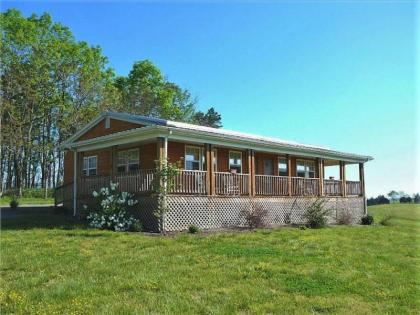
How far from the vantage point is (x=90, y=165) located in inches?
991

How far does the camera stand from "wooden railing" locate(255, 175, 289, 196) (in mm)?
22219

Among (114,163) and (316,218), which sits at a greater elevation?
(114,163)

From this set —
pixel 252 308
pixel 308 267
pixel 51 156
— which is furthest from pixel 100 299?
pixel 51 156

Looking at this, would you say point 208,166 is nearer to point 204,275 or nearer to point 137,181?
point 137,181

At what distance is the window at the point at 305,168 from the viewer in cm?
2839

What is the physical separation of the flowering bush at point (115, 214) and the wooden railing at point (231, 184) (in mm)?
3871

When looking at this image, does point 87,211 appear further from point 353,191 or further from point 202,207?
point 353,191

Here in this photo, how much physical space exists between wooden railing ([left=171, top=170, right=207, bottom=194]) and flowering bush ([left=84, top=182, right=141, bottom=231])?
1727 mm

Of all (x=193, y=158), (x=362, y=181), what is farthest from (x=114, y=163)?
(x=362, y=181)

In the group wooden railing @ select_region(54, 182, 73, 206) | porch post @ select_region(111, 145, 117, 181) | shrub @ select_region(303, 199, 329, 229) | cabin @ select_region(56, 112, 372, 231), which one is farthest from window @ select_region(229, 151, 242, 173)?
wooden railing @ select_region(54, 182, 73, 206)

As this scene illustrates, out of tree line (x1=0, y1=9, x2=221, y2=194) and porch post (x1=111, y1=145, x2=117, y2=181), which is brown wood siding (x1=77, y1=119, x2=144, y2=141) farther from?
tree line (x1=0, y1=9, x2=221, y2=194)

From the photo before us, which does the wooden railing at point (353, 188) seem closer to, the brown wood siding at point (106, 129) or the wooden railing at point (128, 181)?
the brown wood siding at point (106, 129)

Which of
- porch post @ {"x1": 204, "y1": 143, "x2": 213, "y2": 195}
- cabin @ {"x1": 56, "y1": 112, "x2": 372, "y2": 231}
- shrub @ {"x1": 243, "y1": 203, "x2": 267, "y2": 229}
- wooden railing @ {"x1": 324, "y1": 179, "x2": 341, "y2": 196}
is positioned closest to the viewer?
cabin @ {"x1": 56, "y1": 112, "x2": 372, "y2": 231}

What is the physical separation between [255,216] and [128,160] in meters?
7.01
